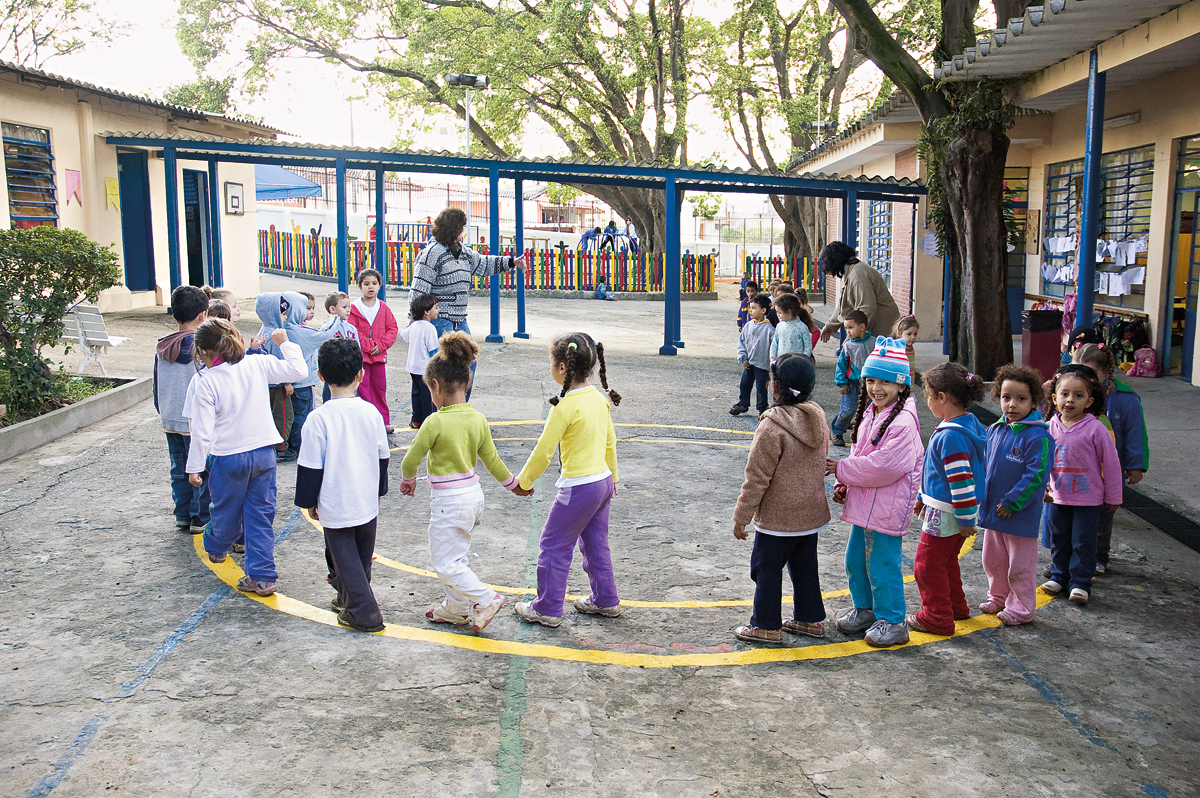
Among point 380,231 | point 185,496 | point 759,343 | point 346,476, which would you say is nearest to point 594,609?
point 346,476

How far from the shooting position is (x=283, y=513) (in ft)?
20.4

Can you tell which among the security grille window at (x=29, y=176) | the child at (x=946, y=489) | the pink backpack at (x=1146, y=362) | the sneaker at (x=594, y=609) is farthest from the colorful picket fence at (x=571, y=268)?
the child at (x=946, y=489)

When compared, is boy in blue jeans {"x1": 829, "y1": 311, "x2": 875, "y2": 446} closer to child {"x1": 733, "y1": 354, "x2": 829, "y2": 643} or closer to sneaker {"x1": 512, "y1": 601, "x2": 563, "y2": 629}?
child {"x1": 733, "y1": 354, "x2": 829, "y2": 643}

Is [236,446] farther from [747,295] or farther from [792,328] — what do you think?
[747,295]

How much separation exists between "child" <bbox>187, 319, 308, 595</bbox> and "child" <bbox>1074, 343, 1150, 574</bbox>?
4.21m

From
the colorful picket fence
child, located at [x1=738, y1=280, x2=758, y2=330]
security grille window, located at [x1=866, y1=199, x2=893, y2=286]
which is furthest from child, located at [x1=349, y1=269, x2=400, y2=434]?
the colorful picket fence

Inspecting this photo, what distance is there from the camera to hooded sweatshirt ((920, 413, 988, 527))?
415 cm

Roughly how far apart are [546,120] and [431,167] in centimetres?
1278

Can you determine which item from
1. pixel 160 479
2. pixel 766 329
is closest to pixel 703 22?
pixel 766 329

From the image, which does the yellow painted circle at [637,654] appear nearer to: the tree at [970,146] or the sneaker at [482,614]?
the sneaker at [482,614]

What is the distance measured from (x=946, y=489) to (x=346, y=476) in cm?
256

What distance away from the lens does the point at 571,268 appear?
26203 millimetres

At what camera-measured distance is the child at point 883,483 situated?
13.7ft

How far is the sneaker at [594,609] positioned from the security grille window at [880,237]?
15518 millimetres
